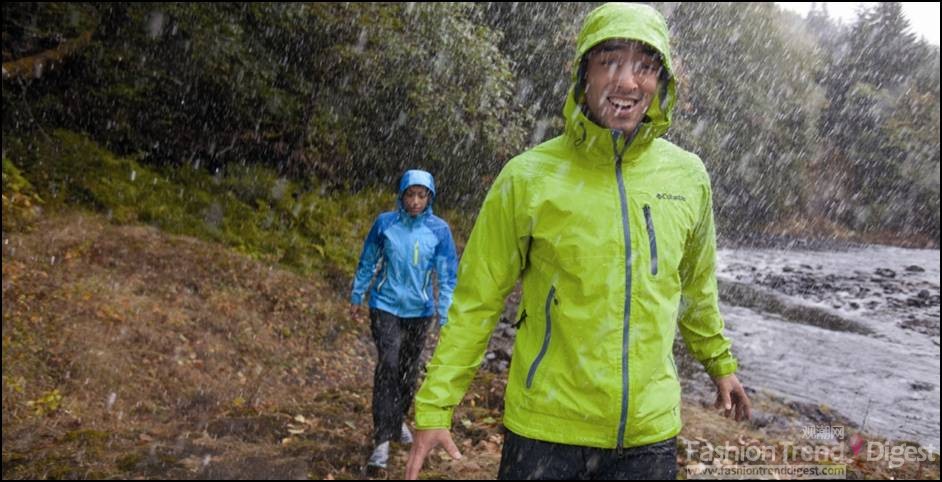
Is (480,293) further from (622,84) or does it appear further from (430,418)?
(622,84)

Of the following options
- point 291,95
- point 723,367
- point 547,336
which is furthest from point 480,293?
point 291,95

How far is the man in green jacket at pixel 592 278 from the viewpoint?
252cm

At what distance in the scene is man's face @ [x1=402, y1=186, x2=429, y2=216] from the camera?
631 cm

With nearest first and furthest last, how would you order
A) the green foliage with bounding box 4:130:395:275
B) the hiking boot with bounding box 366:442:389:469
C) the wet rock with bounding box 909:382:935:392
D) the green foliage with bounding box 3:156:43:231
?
1. the hiking boot with bounding box 366:442:389:469
2. the green foliage with bounding box 3:156:43:231
3. the green foliage with bounding box 4:130:395:275
4. the wet rock with bounding box 909:382:935:392

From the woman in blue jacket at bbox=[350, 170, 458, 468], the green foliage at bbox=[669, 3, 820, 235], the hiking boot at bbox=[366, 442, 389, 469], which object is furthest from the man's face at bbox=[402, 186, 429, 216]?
the green foliage at bbox=[669, 3, 820, 235]

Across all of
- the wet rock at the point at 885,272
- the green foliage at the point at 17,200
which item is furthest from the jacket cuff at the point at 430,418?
the wet rock at the point at 885,272

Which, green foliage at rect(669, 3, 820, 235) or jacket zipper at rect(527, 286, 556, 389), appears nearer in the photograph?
jacket zipper at rect(527, 286, 556, 389)

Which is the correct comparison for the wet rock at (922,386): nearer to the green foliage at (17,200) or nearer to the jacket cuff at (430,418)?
the jacket cuff at (430,418)

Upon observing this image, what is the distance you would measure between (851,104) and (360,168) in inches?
1388

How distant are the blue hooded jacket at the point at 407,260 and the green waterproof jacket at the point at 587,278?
3.56m

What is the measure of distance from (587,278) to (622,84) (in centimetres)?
74

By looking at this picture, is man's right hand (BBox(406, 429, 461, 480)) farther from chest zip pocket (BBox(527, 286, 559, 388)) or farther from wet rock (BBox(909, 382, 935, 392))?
wet rock (BBox(909, 382, 935, 392))

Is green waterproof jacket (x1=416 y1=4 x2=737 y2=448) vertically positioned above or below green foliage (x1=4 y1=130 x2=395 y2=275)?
above

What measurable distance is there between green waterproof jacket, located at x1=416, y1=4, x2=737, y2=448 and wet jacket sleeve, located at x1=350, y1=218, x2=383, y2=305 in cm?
385
